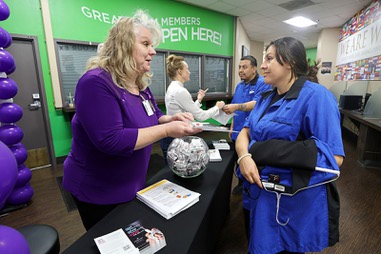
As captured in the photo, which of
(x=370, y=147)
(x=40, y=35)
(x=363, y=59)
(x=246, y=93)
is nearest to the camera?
(x=246, y=93)

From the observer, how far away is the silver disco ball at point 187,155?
1.15 m

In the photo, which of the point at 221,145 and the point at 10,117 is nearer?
the point at 221,145

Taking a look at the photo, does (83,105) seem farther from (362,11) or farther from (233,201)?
(362,11)

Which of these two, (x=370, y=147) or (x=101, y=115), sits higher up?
(x=101, y=115)

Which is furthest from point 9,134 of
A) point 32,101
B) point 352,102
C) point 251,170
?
point 352,102

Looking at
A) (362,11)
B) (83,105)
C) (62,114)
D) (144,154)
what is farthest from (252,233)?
(362,11)

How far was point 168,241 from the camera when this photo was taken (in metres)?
0.80

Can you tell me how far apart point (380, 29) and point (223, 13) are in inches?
134

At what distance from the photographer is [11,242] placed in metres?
0.69

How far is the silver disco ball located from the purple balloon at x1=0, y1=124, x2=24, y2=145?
2.04m

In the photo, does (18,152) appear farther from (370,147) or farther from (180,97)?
(370,147)

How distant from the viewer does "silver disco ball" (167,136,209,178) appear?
1.15m

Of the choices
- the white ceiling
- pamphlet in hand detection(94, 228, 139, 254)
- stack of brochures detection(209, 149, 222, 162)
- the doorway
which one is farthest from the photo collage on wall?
the doorway

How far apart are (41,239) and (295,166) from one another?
1.27 m
